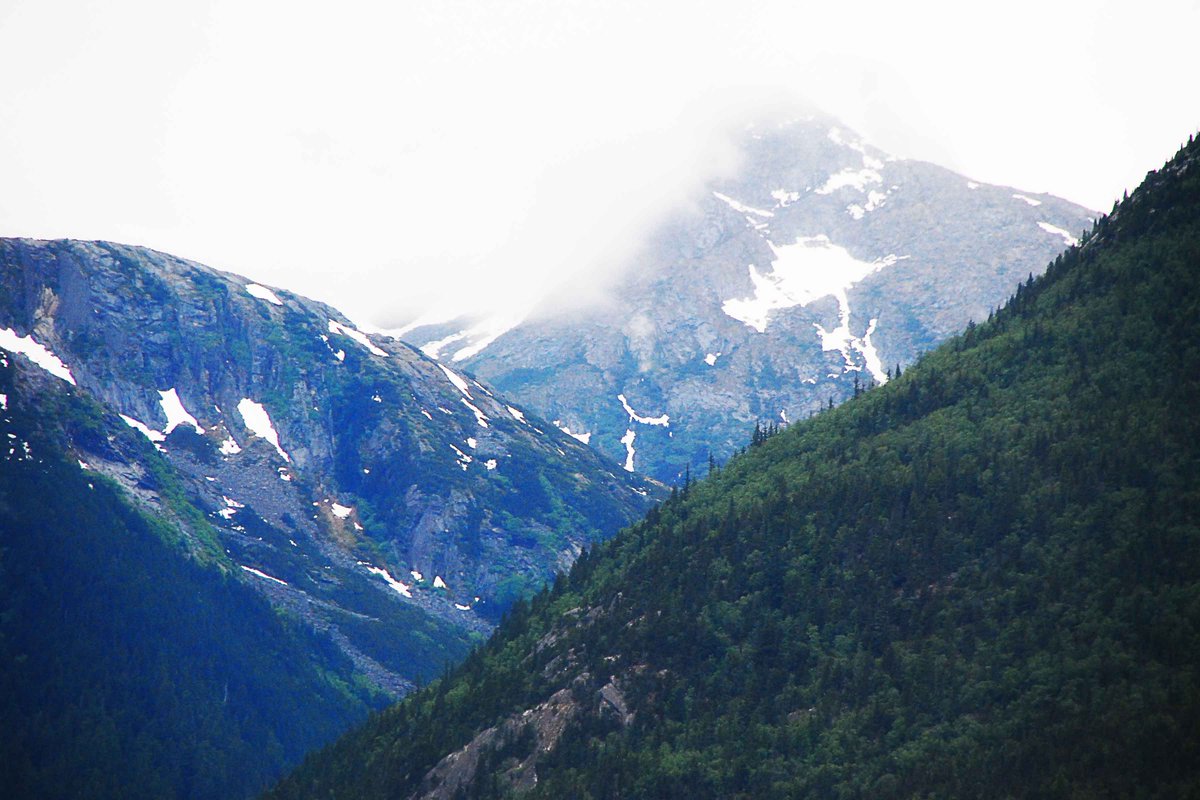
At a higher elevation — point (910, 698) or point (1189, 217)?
point (1189, 217)

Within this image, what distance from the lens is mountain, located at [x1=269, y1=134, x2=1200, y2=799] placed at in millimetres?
130500

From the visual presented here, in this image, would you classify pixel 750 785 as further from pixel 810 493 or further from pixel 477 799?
pixel 810 493

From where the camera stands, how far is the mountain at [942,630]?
13050 centimetres

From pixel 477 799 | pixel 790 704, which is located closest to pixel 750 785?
pixel 790 704

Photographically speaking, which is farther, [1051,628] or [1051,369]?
[1051,369]

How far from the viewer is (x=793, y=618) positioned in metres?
174

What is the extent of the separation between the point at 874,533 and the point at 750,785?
4281 cm

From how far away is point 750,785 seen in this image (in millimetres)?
151250

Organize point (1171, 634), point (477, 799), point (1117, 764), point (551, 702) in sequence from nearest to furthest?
1. point (1117, 764)
2. point (1171, 634)
3. point (477, 799)
4. point (551, 702)

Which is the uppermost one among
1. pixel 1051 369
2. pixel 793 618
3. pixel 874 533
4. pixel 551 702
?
pixel 1051 369

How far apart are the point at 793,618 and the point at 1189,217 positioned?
280 ft

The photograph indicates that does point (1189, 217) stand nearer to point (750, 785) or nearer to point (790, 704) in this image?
point (790, 704)

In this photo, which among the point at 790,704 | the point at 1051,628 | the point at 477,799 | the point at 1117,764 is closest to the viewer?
the point at 1117,764

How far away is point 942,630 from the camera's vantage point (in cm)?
15362
